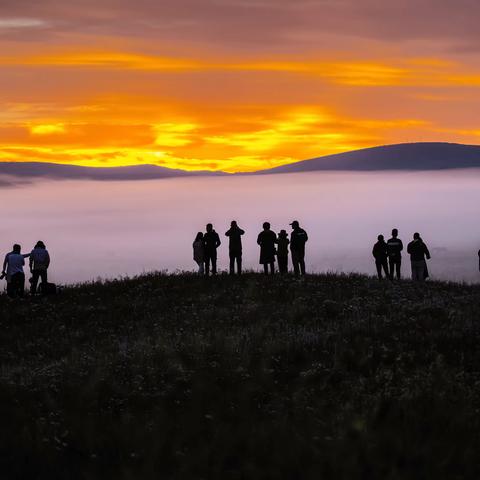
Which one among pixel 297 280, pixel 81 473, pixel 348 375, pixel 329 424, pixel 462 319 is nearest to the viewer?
pixel 81 473

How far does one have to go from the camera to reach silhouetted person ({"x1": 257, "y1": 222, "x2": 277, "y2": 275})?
35969 mm

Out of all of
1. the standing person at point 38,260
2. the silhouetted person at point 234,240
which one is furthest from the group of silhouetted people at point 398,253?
the standing person at point 38,260

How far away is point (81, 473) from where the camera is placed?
1267 cm

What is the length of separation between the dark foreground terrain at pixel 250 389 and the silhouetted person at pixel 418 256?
534 centimetres

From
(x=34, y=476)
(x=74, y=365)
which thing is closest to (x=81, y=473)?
(x=34, y=476)

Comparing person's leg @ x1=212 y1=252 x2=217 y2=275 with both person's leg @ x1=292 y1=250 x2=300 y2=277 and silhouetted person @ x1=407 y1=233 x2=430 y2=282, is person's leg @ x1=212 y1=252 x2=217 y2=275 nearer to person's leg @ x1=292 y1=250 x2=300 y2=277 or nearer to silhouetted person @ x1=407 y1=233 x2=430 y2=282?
person's leg @ x1=292 y1=250 x2=300 y2=277

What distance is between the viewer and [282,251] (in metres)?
37.2

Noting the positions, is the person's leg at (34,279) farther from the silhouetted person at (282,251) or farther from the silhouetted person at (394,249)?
the silhouetted person at (394,249)

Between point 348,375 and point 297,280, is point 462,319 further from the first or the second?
point 297,280

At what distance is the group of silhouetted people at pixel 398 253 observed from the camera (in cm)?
3603

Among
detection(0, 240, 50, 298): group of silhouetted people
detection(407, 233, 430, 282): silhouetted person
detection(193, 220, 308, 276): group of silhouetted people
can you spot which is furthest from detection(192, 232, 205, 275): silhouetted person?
detection(407, 233, 430, 282): silhouetted person

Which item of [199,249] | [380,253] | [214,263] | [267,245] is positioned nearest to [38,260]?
[199,249]

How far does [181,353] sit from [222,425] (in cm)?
652

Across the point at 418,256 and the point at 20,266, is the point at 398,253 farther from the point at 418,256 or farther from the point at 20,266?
the point at 20,266
